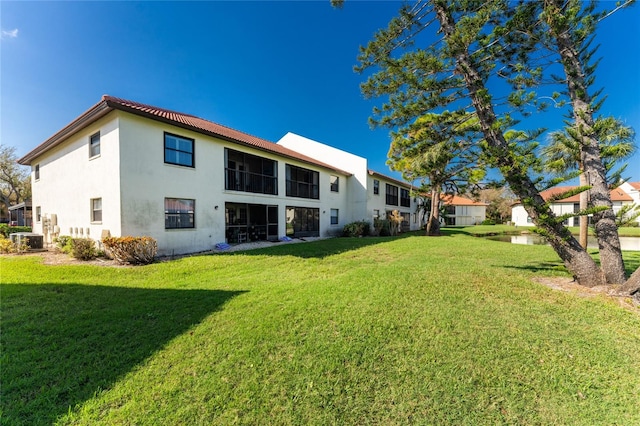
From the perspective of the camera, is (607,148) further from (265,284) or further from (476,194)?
(476,194)

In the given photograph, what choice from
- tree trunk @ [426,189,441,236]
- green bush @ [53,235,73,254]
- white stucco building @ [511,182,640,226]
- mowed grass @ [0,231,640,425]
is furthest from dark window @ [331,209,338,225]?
white stucco building @ [511,182,640,226]

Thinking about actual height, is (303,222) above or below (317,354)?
above

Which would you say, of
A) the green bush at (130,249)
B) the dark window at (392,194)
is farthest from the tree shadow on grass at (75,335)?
the dark window at (392,194)

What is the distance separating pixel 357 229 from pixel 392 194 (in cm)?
937

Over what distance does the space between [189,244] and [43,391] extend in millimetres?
9139

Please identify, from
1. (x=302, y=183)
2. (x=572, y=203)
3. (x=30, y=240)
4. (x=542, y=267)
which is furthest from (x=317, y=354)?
(x=572, y=203)

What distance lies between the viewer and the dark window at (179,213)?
35.4ft

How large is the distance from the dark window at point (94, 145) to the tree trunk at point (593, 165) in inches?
613

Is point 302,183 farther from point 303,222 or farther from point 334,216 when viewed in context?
point 334,216

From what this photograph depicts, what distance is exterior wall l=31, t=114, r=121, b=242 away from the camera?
9734 mm

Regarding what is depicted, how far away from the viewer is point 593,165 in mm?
6016

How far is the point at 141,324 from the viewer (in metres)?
4.21

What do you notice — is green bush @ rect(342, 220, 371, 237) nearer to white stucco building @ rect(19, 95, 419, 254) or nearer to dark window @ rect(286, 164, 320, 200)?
white stucco building @ rect(19, 95, 419, 254)

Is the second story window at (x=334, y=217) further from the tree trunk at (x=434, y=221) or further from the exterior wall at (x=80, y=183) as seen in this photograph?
the exterior wall at (x=80, y=183)
